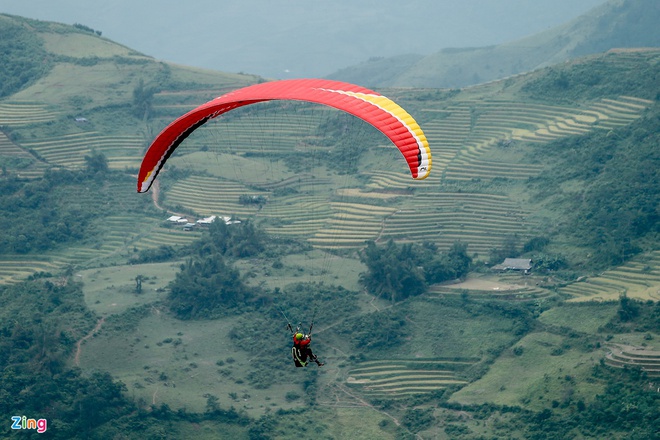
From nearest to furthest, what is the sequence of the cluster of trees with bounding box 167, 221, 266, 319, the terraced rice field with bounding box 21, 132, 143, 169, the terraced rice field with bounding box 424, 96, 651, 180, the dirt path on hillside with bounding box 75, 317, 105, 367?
the dirt path on hillside with bounding box 75, 317, 105, 367
the cluster of trees with bounding box 167, 221, 266, 319
the terraced rice field with bounding box 424, 96, 651, 180
the terraced rice field with bounding box 21, 132, 143, 169

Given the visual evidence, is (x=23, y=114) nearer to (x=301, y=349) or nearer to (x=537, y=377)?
(x=537, y=377)

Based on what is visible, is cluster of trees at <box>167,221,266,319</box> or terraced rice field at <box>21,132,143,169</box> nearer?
cluster of trees at <box>167,221,266,319</box>

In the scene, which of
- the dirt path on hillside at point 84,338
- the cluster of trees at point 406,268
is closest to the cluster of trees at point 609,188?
the cluster of trees at point 406,268

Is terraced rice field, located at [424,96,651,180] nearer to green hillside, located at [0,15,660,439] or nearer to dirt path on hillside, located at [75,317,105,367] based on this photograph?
green hillside, located at [0,15,660,439]

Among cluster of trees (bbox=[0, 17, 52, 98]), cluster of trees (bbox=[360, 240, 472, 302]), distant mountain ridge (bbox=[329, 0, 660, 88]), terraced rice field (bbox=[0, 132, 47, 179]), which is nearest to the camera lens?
cluster of trees (bbox=[360, 240, 472, 302])

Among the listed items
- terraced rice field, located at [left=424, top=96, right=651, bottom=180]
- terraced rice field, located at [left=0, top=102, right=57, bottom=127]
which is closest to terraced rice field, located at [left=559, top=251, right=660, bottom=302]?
terraced rice field, located at [left=424, top=96, right=651, bottom=180]

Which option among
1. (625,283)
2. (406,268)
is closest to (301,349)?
(406,268)
